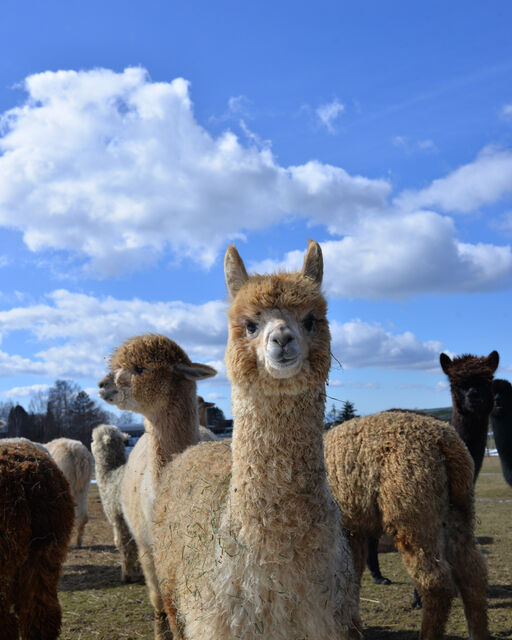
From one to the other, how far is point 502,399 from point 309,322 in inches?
290

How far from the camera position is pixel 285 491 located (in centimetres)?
266

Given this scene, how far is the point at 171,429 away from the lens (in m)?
4.96

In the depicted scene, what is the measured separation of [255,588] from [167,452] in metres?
2.41

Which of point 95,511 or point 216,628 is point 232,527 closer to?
point 216,628

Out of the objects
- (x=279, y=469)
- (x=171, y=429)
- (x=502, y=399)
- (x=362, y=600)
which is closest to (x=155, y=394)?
(x=171, y=429)

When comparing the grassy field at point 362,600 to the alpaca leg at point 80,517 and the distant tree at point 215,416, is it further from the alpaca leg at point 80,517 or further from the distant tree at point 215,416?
the distant tree at point 215,416

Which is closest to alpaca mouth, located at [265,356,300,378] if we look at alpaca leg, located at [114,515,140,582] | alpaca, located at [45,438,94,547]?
alpaca leg, located at [114,515,140,582]

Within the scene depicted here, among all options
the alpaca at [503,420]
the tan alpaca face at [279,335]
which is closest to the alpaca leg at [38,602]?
the tan alpaca face at [279,335]

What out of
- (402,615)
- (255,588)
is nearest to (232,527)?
(255,588)

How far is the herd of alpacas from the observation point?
2.63 metres

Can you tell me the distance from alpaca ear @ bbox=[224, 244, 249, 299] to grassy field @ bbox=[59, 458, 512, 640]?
2.78 metres

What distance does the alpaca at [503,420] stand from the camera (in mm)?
9000

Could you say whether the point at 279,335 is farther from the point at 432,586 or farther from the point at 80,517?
the point at 80,517

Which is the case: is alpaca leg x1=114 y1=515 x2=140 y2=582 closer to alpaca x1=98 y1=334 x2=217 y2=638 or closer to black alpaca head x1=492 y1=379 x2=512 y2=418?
alpaca x1=98 y1=334 x2=217 y2=638
